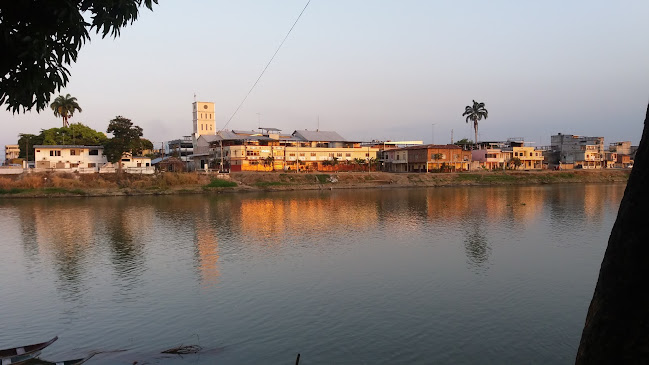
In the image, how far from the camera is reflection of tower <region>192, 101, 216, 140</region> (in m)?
107

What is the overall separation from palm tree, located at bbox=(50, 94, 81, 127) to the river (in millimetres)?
50994

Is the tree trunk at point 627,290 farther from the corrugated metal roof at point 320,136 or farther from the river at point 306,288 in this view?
the corrugated metal roof at point 320,136

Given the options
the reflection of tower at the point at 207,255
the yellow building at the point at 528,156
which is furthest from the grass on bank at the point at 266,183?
the yellow building at the point at 528,156

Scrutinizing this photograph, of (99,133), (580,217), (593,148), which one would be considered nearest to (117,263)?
(580,217)

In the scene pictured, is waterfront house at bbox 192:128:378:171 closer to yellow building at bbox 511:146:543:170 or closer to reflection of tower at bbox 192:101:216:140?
reflection of tower at bbox 192:101:216:140

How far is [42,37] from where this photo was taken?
734 cm

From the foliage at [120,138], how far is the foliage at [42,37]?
226 feet

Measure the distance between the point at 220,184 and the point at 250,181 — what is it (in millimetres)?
5641

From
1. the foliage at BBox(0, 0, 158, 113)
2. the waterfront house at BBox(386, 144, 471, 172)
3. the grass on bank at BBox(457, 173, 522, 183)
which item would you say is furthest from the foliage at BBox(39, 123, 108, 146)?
the foliage at BBox(0, 0, 158, 113)

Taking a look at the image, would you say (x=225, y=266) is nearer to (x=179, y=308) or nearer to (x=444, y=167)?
(x=179, y=308)

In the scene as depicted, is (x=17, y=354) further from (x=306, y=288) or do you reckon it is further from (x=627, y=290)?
(x=627, y=290)

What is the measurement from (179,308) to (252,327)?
378cm

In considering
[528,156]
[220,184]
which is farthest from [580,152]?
[220,184]

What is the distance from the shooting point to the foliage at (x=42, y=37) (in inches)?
280
